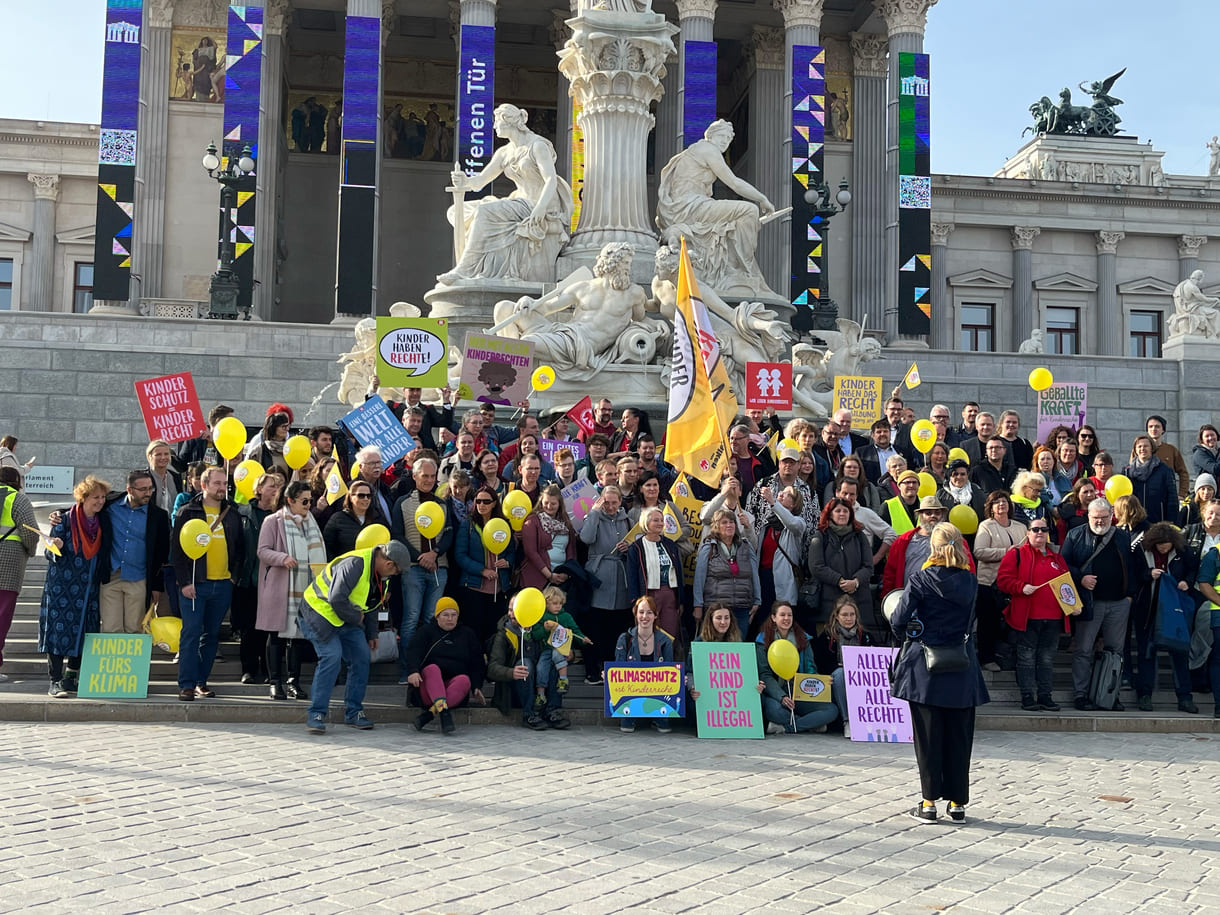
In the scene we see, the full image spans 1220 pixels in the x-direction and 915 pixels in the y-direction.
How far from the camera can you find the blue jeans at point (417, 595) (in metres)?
11.8

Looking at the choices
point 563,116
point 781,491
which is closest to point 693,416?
point 781,491

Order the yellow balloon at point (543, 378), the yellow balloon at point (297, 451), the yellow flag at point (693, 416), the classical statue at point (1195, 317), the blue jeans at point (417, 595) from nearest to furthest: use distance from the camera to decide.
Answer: the blue jeans at point (417, 595) → the yellow flag at point (693, 416) → the yellow balloon at point (297, 451) → the yellow balloon at point (543, 378) → the classical statue at point (1195, 317)

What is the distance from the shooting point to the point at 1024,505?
44.1 feet

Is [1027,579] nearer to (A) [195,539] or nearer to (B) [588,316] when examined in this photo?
(A) [195,539]

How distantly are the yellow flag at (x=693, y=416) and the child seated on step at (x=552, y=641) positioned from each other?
6.16 ft

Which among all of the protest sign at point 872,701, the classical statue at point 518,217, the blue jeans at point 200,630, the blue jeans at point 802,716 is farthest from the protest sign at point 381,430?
the classical statue at point 518,217

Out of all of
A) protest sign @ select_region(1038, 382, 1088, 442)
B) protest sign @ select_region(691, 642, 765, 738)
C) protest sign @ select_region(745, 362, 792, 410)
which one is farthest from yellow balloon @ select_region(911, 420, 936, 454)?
protest sign @ select_region(691, 642, 765, 738)

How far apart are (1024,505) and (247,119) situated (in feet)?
96.6

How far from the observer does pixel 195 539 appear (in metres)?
11.3

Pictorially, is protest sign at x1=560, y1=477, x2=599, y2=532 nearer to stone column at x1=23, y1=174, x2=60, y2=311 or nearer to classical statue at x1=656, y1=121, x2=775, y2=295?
classical statue at x1=656, y1=121, x2=775, y2=295

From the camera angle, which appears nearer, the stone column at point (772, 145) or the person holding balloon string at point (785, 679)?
the person holding balloon string at point (785, 679)

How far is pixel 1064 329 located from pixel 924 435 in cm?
4111

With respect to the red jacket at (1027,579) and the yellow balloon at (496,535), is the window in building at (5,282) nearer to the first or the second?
the yellow balloon at (496,535)

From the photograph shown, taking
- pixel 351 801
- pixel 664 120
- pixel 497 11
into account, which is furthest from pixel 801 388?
pixel 497 11
